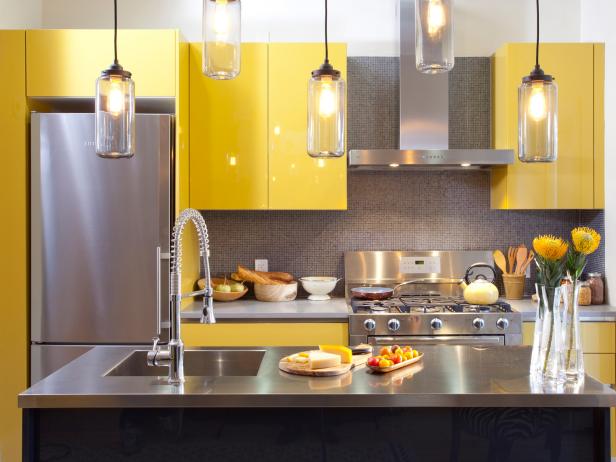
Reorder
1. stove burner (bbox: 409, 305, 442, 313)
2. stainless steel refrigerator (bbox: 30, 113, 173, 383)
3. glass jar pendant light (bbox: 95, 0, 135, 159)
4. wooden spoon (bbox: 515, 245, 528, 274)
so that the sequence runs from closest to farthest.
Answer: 1. glass jar pendant light (bbox: 95, 0, 135, 159)
2. stainless steel refrigerator (bbox: 30, 113, 173, 383)
3. stove burner (bbox: 409, 305, 442, 313)
4. wooden spoon (bbox: 515, 245, 528, 274)

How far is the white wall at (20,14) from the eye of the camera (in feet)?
11.9

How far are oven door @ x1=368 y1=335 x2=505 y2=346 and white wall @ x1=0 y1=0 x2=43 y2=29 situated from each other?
262cm

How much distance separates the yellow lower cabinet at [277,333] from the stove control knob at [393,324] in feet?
0.75

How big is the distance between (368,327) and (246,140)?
1253 millimetres

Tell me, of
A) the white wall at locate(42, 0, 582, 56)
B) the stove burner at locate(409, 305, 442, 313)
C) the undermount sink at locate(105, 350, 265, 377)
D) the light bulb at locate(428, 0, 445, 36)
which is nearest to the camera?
the light bulb at locate(428, 0, 445, 36)

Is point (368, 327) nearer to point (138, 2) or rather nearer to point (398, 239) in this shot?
point (398, 239)

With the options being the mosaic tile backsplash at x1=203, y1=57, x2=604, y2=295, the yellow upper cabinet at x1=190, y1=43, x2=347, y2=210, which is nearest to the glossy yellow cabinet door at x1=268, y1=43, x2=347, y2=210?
the yellow upper cabinet at x1=190, y1=43, x2=347, y2=210

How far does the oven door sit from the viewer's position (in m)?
3.47

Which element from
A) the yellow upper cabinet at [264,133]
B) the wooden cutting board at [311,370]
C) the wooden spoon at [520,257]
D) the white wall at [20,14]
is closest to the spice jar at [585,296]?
the wooden spoon at [520,257]

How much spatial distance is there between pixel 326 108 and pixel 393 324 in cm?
186

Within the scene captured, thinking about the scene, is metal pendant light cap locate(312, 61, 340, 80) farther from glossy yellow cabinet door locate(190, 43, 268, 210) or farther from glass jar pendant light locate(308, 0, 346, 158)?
glossy yellow cabinet door locate(190, 43, 268, 210)

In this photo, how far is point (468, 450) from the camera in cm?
200

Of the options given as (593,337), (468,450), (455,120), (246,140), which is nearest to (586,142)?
(455,120)

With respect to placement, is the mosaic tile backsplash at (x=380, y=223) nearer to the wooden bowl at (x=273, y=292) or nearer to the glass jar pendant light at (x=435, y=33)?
the wooden bowl at (x=273, y=292)
